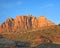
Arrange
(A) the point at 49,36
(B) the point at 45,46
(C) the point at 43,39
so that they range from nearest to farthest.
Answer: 1. (B) the point at 45,46
2. (C) the point at 43,39
3. (A) the point at 49,36

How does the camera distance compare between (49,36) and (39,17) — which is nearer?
(49,36)

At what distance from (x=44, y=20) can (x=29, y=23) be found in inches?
736

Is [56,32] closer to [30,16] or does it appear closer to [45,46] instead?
[45,46]

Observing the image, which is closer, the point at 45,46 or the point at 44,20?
the point at 45,46

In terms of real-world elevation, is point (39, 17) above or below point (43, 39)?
above

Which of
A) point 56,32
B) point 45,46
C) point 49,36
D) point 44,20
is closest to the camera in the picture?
point 45,46

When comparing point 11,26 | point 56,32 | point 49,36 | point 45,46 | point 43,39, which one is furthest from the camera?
point 11,26

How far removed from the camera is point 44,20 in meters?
165

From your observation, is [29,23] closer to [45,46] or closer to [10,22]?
[10,22]

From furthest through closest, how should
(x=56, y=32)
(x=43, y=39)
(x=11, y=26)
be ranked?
(x=11, y=26), (x=56, y=32), (x=43, y=39)

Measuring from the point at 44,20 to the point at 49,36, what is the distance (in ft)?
326

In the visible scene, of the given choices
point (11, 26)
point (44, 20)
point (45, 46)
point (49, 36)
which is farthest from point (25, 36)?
point (11, 26)

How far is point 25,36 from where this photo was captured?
69.8 meters

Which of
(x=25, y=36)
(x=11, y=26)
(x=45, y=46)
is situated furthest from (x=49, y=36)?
(x=11, y=26)
